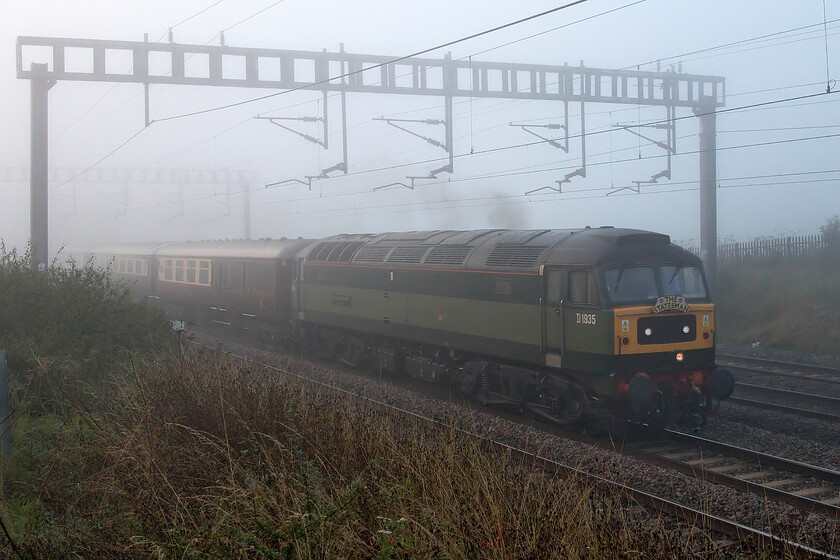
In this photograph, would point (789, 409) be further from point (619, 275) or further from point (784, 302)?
point (784, 302)

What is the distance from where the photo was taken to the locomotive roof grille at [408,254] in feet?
48.3

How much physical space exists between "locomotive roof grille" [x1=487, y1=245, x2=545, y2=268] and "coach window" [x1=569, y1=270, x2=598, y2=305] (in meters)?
0.82

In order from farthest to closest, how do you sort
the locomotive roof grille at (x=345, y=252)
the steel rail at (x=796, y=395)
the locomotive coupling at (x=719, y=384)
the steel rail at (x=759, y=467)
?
the locomotive roof grille at (x=345, y=252) → the steel rail at (x=796, y=395) → the locomotive coupling at (x=719, y=384) → the steel rail at (x=759, y=467)

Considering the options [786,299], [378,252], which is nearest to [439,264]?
[378,252]

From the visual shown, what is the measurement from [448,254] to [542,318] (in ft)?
9.56

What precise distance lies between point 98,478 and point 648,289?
767 cm

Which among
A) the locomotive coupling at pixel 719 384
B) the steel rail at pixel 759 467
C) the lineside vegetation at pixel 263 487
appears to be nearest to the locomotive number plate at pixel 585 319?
the steel rail at pixel 759 467

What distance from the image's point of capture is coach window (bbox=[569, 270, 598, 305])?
10711 millimetres

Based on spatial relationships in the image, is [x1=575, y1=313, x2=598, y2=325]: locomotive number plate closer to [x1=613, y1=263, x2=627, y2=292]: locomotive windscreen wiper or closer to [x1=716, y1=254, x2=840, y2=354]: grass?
[x1=613, y1=263, x2=627, y2=292]: locomotive windscreen wiper

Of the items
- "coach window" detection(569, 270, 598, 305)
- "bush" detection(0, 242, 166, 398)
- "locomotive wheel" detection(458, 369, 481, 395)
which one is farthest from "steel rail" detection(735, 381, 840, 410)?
"bush" detection(0, 242, 166, 398)

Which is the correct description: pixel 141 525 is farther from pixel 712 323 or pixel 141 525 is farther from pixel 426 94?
pixel 426 94

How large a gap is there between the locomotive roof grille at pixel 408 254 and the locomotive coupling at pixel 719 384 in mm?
5733

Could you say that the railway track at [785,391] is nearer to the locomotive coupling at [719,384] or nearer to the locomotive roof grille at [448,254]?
the locomotive coupling at [719,384]

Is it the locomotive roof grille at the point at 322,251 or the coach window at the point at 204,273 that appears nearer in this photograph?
the locomotive roof grille at the point at 322,251
